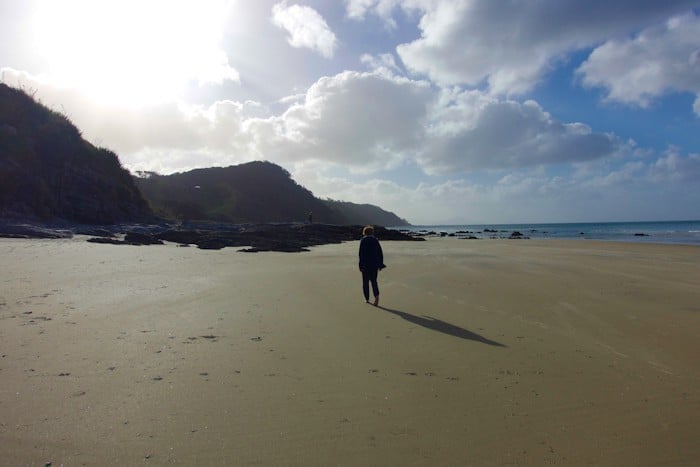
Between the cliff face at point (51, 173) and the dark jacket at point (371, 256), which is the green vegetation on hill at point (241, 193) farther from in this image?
the dark jacket at point (371, 256)

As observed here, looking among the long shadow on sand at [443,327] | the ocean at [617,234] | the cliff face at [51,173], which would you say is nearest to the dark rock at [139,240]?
the cliff face at [51,173]

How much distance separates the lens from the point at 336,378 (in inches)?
162

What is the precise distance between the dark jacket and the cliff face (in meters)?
25.4

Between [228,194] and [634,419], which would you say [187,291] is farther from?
[228,194]

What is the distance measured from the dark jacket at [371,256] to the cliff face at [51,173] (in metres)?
25.4

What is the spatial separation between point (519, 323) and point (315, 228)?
100.0 ft

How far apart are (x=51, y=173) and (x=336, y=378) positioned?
34.7m

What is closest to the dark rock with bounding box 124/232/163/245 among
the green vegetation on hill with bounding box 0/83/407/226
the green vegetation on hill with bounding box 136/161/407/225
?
the green vegetation on hill with bounding box 0/83/407/226

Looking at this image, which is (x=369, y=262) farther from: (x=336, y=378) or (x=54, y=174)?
(x=54, y=174)

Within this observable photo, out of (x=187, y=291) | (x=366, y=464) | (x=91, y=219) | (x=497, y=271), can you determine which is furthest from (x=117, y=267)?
(x=91, y=219)

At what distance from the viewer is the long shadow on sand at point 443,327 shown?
5609mm

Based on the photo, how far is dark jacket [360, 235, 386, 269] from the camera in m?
8.55

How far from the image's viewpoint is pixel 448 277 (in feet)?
38.2

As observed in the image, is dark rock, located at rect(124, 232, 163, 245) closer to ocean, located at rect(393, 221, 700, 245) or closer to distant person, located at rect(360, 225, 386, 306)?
distant person, located at rect(360, 225, 386, 306)
